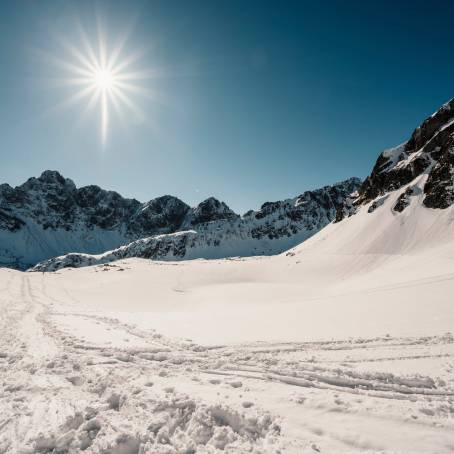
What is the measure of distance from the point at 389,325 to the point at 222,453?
10.8 m

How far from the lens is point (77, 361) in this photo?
856 centimetres

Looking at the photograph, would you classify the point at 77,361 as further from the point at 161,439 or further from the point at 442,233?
the point at 442,233

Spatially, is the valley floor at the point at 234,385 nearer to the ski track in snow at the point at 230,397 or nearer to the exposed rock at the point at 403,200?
the ski track in snow at the point at 230,397

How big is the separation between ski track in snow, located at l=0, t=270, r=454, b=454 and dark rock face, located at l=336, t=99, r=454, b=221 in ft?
167

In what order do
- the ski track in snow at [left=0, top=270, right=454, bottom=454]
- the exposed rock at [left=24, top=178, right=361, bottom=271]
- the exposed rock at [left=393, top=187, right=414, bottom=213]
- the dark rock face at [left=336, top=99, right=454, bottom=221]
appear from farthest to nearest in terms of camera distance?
the exposed rock at [left=24, top=178, right=361, bottom=271] < the exposed rock at [left=393, top=187, right=414, bottom=213] < the dark rock face at [left=336, top=99, right=454, bottom=221] < the ski track in snow at [left=0, top=270, right=454, bottom=454]

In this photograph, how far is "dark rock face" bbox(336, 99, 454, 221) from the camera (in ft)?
165

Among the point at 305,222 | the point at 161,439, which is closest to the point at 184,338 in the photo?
the point at 161,439

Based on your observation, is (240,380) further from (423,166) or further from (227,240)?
→ (227,240)

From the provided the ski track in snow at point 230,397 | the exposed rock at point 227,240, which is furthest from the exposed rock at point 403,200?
the exposed rock at point 227,240

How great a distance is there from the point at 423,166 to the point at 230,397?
71.5m

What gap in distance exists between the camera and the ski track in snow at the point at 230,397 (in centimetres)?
476

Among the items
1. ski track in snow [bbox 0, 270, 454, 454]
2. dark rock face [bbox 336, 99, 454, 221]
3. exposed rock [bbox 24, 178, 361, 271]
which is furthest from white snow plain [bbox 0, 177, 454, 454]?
exposed rock [bbox 24, 178, 361, 271]

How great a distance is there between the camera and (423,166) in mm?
61219

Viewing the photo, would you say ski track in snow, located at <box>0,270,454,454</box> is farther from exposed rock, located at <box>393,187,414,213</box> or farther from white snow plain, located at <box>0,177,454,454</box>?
exposed rock, located at <box>393,187,414,213</box>
